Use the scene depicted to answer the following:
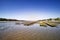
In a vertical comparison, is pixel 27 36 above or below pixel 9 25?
below

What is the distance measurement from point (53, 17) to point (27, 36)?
98 centimetres

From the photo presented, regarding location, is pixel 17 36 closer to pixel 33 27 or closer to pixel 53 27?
pixel 33 27

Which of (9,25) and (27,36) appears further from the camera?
(9,25)

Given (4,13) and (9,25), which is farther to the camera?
(9,25)

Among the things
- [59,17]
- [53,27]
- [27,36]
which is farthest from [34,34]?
[59,17]

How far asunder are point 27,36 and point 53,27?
0.90 m

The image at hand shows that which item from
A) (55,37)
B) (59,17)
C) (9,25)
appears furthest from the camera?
(9,25)

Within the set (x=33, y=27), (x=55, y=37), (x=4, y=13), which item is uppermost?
(x=4, y=13)

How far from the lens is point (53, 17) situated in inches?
111

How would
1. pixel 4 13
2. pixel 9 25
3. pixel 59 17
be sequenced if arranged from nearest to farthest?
pixel 59 17 < pixel 4 13 < pixel 9 25

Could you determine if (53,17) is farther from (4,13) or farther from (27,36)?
(4,13)

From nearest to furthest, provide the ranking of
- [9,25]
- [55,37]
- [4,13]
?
[55,37] < [4,13] < [9,25]

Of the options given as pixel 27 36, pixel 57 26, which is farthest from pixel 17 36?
pixel 57 26

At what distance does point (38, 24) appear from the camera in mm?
2910
